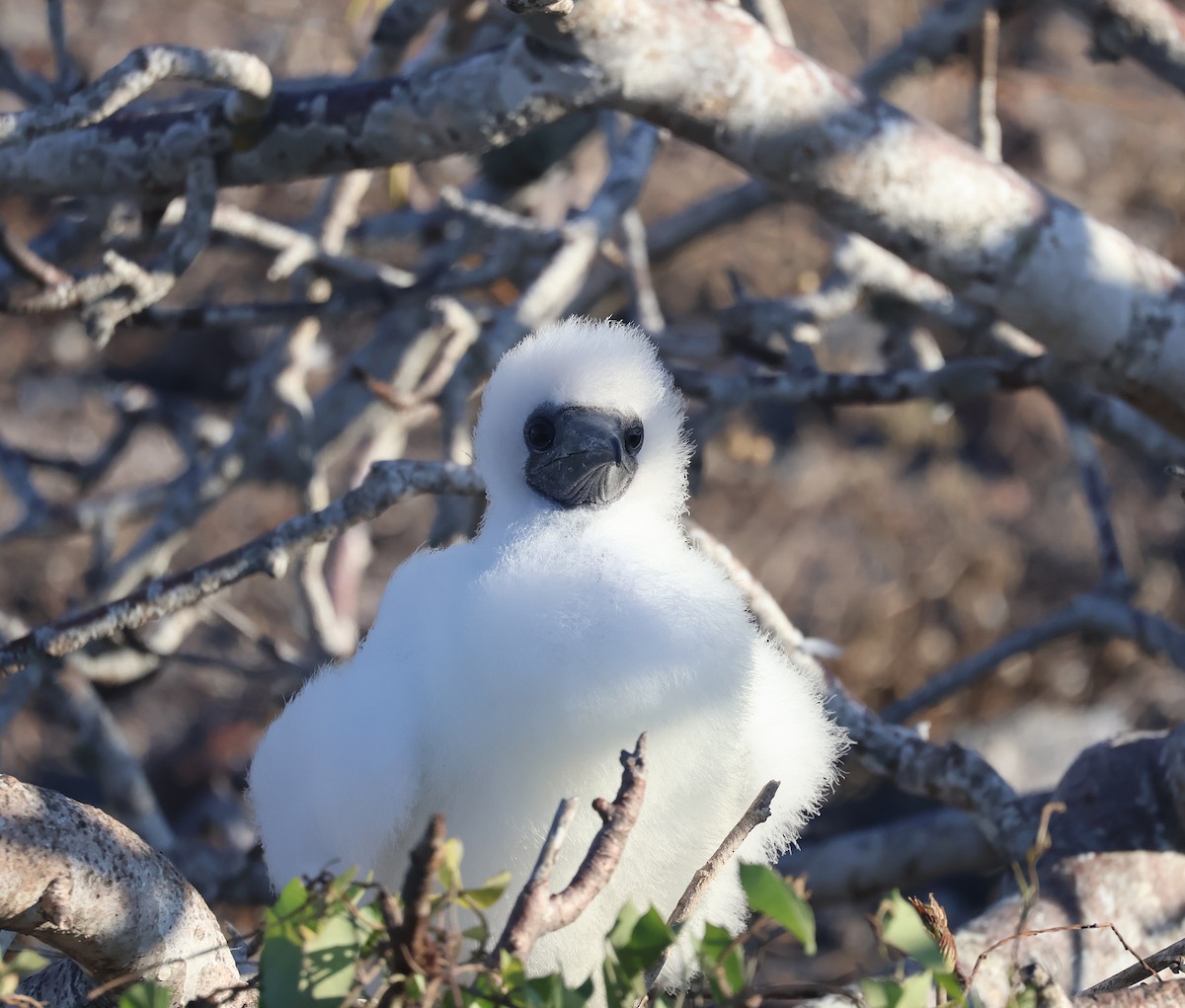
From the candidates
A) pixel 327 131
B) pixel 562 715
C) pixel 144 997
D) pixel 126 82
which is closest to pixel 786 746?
pixel 562 715

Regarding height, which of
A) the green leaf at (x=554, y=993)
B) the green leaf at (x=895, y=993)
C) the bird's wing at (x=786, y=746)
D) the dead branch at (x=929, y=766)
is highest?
the green leaf at (x=895, y=993)

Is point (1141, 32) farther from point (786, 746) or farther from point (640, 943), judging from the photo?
point (640, 943)

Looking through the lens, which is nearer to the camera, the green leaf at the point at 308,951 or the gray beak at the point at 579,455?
the green leaf at the point at 308,951

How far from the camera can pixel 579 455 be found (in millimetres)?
2277

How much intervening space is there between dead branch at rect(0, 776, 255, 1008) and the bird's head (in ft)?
2.82

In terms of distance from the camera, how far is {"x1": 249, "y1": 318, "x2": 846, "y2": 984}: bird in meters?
1.94

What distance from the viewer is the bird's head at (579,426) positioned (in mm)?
2303

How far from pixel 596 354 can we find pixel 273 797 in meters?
0.86

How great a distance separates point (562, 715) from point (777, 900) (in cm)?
67

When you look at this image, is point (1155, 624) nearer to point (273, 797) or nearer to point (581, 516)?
point (581, 516)

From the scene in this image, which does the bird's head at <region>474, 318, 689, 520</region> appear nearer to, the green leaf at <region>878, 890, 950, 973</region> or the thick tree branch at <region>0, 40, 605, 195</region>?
the thick tree branch at <region>0, 40, 605, 195</region>

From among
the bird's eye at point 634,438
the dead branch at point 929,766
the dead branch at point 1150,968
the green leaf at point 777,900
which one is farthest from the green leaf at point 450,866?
the dead branch at point 929,766

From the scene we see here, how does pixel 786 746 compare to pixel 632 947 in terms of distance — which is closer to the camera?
pixel 632 947

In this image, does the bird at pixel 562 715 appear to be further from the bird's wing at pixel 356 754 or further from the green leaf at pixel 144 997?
the green leaf at pixel 144 997
